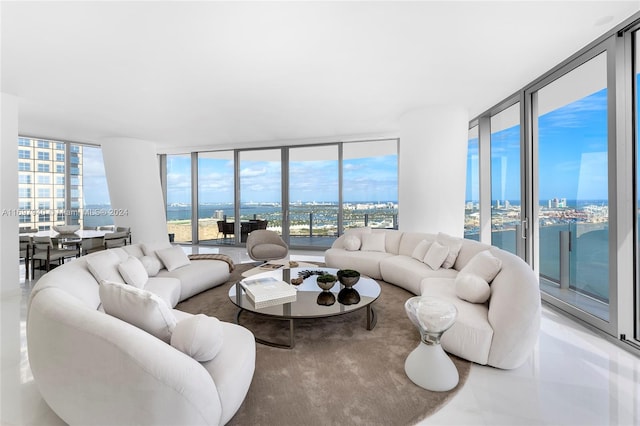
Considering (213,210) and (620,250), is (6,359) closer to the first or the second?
(620,250)

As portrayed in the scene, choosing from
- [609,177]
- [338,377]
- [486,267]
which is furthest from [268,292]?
[609,177]

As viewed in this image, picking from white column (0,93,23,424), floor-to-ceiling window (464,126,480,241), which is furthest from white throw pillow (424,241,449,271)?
white column (0,93,23,424)

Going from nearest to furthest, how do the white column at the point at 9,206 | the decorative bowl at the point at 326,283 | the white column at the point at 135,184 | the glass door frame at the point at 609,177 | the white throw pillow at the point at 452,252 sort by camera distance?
the glass door frame at the point at 609,177
the decorative bowl at the point at 326,283
the white throw pillow at the point at 452,252
the white column at the point at 9,206
the white column at the point at 135,184

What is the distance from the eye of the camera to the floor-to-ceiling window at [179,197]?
28.9 feet

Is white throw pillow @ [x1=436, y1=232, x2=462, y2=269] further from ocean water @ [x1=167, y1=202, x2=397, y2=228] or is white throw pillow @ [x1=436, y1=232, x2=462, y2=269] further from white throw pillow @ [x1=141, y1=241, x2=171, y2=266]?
white throw pillow @ [x1=141, y1=241, x2=171, y2=266]

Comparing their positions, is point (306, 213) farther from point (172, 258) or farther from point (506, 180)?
point (506, 180)

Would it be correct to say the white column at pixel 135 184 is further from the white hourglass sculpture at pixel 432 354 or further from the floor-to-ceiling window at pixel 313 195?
the white hourglass sculpture at pixel 432 354

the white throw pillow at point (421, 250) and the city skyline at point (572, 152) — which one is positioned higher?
the city skyline at point (572, 152)

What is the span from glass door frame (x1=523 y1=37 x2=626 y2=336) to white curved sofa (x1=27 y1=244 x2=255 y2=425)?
11.4 feet

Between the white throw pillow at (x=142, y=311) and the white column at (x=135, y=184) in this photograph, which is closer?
the white throw pillow at (x=142, y=311)

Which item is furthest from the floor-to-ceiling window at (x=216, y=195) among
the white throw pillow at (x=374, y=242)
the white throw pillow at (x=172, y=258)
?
the white throw pillow at (x=374, y=242)

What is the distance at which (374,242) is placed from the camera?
5023 mm

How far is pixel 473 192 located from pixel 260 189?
5350 millimetres

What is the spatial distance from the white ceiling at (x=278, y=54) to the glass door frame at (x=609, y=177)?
0.16 metres
